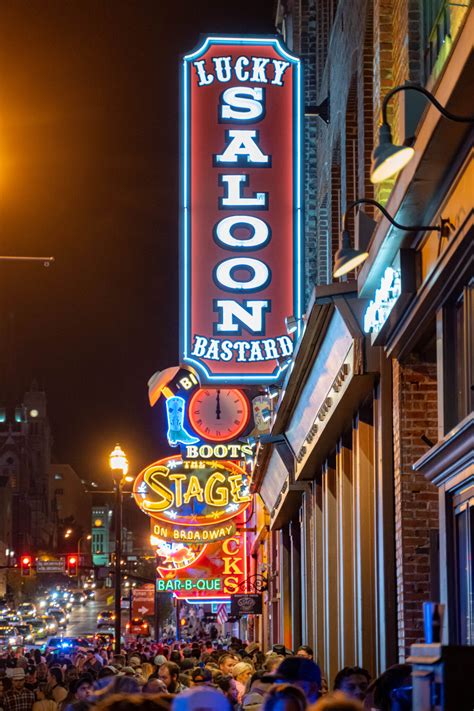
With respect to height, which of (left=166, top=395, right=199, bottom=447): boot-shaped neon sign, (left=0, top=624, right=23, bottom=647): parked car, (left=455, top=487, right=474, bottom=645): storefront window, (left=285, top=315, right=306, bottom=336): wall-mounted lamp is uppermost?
(left=166, top=395, right=199, bottom=447): boot-shaped neon sign

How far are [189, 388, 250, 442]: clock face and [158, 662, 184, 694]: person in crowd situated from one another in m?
18.1

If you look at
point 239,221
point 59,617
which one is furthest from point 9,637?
point 239,221

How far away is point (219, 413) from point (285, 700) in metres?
28.2

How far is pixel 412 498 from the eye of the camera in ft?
38.3

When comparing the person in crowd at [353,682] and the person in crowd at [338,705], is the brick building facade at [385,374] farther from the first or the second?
the person in crowd at [338,705]

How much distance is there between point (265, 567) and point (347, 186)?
19307 mm

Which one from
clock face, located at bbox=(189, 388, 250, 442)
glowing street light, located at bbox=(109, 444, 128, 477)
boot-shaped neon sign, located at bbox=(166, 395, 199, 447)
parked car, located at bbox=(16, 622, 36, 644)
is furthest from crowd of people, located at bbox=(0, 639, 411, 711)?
parked car, located at bbox=(16, 622, 36, 644)

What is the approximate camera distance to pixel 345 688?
918cm

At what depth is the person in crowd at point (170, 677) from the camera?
1359 cm

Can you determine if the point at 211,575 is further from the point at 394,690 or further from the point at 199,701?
the point at 199,701

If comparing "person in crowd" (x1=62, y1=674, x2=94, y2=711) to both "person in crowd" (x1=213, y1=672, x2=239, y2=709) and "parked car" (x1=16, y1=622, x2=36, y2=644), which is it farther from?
"parked car" (x1=16, y1=622, x2=36, y2=644)

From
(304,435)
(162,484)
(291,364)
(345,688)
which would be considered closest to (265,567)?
(162,484)

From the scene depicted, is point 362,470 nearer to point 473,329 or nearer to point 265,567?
point 473,329

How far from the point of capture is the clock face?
32.8 meters
